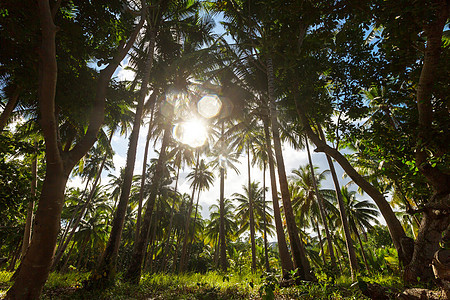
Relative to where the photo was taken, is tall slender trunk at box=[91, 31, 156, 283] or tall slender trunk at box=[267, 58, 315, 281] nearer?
tall slender trunk at box=[91, 31, 156, 283]

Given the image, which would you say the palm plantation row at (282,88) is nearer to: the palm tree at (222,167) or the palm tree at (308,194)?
the palm tree at (222,167)

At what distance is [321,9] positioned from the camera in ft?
11.7

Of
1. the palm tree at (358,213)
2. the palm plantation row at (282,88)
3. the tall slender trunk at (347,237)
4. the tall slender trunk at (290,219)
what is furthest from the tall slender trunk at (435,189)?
the palm tree at (358,213)

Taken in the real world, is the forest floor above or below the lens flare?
below

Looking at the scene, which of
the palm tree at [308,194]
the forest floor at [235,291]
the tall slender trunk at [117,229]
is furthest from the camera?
the palm tree at [308,194]

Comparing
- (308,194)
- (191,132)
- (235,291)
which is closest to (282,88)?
(235,291)

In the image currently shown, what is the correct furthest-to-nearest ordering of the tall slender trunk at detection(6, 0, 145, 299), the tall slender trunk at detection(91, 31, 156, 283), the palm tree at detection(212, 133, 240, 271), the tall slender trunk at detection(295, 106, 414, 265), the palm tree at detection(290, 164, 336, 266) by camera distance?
the palm tree at detection(290, 164, 336, 266), the palm tree at detection(212, 133, 240, 271), the tall slender trunk at detection(91, 31, 156, 283), the tall slender trunk at detection(295, 106, 414, 265), the tall slender trunk at detection(6, 0, 145, 299)

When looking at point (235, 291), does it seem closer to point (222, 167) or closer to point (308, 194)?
point (222, 167)

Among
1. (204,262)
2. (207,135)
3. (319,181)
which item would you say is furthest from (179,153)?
(204,262)

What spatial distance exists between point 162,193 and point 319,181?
17641mm

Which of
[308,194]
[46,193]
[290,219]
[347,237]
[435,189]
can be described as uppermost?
[308,194]

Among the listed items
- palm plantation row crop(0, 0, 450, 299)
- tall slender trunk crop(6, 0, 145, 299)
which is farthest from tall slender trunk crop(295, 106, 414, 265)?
tall slender trunk crop(6, 0, 145, 299)

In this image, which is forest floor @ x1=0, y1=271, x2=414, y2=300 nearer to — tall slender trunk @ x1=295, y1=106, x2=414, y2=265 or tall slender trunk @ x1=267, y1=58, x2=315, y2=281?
tall slender trunk @ x1=295, y1=106, x2=414, y2=265

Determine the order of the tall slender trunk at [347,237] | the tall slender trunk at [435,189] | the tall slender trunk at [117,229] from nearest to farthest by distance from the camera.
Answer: the tall slender trunk at [435,189], the tall slender trunk at [117,229], the tall slender trunk at [347,237]
